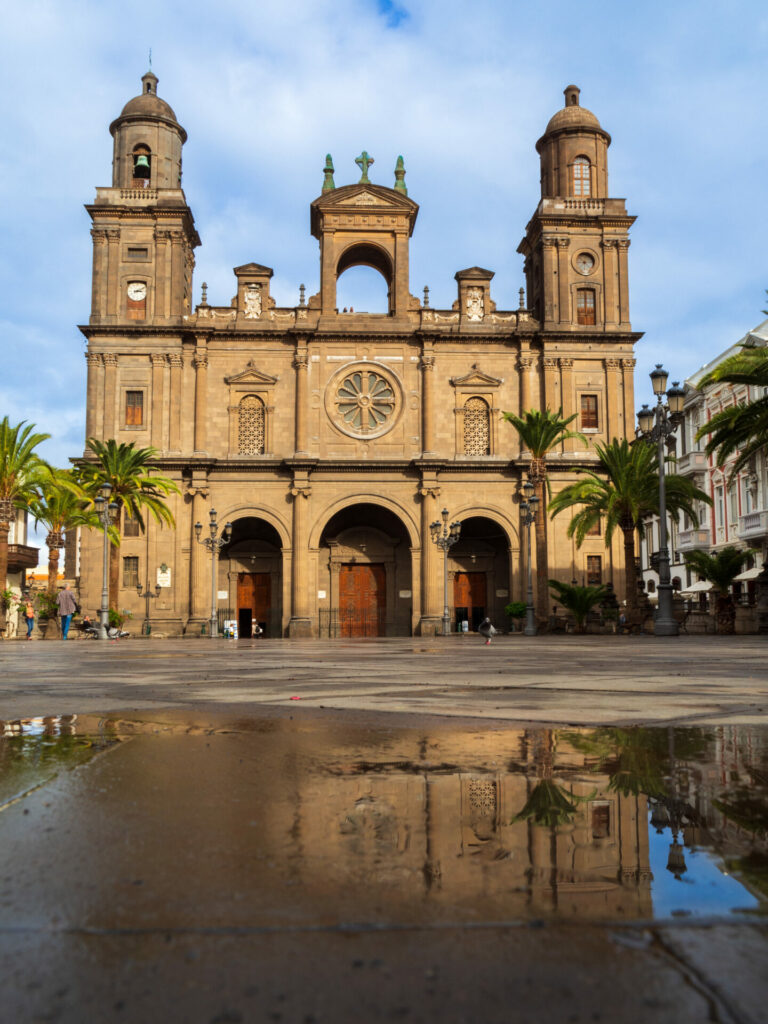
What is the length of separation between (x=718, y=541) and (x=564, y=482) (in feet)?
43.0

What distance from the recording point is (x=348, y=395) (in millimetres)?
40781

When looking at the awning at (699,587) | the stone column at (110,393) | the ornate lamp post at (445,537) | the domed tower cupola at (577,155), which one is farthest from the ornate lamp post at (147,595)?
the awning at (699,587)

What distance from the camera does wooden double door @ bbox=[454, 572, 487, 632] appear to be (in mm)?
41781

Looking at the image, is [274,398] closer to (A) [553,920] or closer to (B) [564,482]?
(B) [564,482]

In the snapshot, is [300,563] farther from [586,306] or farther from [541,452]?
[586,306]

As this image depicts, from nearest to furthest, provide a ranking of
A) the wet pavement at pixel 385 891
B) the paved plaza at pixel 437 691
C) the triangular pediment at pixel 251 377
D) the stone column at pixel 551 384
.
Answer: the wet pavement at pixel 385 891 < the paved plaza at pixel 437 691 < the triangular pediment at pixel 251 377 < the stone column at pixel 551 384

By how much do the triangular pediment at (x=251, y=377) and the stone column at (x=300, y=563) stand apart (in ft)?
15.7

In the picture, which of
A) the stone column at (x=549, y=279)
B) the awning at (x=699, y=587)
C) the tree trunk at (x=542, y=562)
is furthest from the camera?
the awning at (x=699, y=587)

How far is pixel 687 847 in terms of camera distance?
171 centimetres

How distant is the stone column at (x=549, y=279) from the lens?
40.7m

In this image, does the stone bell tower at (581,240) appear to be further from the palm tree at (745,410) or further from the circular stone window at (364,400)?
the palm tree at (745,410)

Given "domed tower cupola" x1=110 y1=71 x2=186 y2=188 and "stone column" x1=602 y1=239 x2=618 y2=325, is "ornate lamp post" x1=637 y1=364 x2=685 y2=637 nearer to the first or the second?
"stone column" x1=602 y1=239 x2=618 y2=325

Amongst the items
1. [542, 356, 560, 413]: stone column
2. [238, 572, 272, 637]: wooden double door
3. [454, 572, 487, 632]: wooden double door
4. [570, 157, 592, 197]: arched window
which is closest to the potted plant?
[454, 572, 487, 632]: wooden double door

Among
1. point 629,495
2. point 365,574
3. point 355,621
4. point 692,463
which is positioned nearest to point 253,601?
point 355,621
